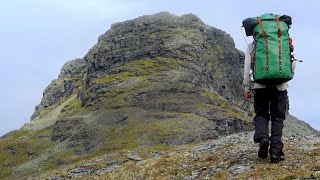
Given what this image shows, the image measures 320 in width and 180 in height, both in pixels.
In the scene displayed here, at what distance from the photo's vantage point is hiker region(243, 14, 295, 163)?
14.7m

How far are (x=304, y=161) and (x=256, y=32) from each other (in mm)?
4780

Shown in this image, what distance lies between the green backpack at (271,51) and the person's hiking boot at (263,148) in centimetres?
194

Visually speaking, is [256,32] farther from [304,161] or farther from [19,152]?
[19,152]

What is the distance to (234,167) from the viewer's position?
1594cm

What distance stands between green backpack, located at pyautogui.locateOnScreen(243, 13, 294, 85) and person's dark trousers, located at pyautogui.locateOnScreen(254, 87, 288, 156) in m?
0.52

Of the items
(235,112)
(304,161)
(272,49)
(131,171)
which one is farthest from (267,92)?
(235,112)

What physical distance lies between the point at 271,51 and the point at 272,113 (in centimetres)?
230

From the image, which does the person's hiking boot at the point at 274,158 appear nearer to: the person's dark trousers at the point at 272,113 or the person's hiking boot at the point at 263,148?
the person's dark trousers at the point at 272,113

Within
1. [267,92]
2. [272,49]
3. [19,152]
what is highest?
[272,49]

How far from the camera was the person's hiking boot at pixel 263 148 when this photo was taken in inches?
593

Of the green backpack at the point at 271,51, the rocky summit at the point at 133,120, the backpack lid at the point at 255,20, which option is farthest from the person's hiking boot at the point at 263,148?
the rocky summit at the point at 133,120

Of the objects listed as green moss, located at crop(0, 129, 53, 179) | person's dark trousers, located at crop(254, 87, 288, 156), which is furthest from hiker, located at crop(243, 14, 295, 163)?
green moss, located at crop(0, 129, 53, 179)

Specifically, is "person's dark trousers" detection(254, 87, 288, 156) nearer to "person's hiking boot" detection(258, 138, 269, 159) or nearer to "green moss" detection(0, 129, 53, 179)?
"person's hiking boot" detection(258, 138, 269, 159)

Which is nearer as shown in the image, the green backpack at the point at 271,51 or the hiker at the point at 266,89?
the green backpack at the point at 271,51
